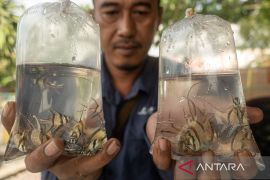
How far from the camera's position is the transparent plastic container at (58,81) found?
701mm

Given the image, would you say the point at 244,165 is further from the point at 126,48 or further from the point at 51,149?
the point at 126,48

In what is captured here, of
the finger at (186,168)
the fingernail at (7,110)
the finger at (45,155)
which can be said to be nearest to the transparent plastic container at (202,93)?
the finger at (186,168)

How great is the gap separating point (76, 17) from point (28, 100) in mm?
213

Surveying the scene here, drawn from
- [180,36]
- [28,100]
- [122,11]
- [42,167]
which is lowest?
[42,167]

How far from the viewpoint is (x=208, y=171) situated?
68cm

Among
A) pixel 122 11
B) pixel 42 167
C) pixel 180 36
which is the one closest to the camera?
pixel 42 167

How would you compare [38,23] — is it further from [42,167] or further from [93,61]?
[42,167]

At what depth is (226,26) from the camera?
81cm

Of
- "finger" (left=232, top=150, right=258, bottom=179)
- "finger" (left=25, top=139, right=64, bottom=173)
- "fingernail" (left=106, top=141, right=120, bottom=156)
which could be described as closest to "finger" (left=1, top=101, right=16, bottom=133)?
"finger" (left=25, top=139, right=64, bottom=173)

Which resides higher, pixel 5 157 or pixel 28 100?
pixel 28 100

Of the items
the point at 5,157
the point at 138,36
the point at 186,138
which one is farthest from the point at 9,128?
the point at 138,36

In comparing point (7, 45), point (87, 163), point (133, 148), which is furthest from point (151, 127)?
point (7, 45)

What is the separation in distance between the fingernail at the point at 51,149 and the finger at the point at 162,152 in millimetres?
186

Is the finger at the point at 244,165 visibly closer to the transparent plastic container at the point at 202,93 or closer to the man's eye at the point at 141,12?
the transparent plastic container at the point at 202,93
